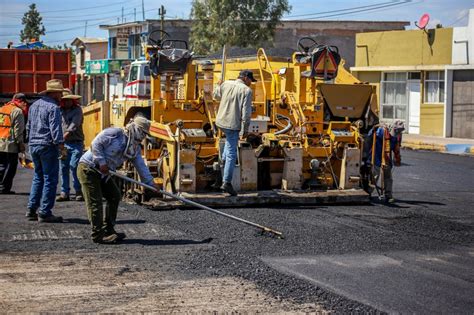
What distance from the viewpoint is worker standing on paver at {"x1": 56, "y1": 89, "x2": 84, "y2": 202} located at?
11992mm

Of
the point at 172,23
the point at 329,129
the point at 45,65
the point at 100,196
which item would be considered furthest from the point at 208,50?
the point at 100,196

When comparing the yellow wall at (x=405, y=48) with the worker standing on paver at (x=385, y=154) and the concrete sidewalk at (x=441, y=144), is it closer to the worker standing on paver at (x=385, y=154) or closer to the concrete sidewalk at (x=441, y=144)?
the concrete sidewalk at (x=441, y=144)

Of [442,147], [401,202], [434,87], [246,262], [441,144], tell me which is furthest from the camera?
[434,87]

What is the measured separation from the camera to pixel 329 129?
41.3 feet

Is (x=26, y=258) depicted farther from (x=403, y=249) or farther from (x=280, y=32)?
(x=280, y=32)

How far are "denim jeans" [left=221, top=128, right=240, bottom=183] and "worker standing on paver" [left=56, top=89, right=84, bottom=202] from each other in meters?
2.31

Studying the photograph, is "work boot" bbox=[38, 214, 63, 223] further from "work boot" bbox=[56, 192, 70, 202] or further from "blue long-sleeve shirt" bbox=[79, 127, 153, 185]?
"work boot" bbox=[56, 192, 70, 202]

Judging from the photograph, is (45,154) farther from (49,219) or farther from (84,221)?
(84,221)

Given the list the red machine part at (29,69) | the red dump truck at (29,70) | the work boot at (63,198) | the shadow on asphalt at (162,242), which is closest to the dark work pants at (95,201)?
the shadow on asphalt at (162,242)

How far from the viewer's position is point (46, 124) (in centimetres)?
1033

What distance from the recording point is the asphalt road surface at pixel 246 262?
6.54 meters

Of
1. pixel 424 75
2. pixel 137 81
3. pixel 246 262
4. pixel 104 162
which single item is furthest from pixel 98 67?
pixel 246 262

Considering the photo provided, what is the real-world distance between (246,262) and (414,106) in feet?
88.6

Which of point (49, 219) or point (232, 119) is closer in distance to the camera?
point (49, 219)
